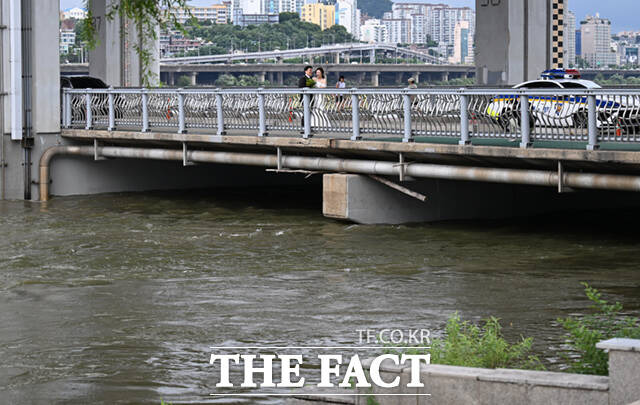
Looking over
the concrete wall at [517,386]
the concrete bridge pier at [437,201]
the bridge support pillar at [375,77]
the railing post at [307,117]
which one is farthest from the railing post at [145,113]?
the bridge support pillar at [375,77]

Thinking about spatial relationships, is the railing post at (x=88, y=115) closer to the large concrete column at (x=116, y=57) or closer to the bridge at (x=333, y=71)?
the large concrete column at (x=116, y=57)

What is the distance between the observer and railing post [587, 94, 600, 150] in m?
17.6

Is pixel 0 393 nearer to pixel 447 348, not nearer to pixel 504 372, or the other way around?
pixel 447 348

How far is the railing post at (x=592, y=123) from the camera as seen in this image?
17.6 metres

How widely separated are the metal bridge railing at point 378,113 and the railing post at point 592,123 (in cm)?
2

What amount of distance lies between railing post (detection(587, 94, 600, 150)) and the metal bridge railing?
0.02 meters

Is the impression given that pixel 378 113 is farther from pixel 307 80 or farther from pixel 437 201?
pixel 307 80

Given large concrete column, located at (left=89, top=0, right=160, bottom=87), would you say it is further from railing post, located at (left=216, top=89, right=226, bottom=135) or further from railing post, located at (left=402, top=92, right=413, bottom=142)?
railing post, located at (left=402, top=92, right=413, bottom=142)

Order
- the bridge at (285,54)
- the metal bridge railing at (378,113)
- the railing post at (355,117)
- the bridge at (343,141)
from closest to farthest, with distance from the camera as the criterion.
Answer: the metal bridge railing at (378,113) < the bridge at (343,141) < the railing post at (355,117) < the bridge at (285,54)

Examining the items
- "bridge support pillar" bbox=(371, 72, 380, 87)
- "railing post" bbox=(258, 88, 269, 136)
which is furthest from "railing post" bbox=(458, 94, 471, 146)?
"bridge support pillar" bbox=(371, 72, 380, 87)

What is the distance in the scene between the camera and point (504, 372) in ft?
25.6

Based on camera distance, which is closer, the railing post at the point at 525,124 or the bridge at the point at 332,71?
the railing post at the point at 525,124

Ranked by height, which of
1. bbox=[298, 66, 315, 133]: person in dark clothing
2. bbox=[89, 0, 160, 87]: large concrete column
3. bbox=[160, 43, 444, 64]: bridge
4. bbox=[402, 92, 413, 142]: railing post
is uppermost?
bbox=[160, 43, 444, 64]: bridge

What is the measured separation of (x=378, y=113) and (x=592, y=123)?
5.36 m
